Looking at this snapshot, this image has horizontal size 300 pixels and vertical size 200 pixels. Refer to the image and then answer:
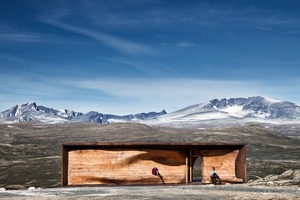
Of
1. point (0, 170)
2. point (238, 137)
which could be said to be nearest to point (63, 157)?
point (0, 170)

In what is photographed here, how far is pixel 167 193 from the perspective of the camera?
19.3m

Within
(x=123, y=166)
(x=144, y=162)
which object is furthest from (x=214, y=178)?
(x=123, y=166)

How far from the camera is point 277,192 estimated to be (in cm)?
1970

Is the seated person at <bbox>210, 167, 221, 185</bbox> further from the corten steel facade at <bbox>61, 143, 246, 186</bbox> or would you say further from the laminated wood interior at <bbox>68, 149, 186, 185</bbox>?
the laminated wood interior at <bbox>68, 149, 186, 185</bbox>

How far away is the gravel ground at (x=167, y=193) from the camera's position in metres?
18.2

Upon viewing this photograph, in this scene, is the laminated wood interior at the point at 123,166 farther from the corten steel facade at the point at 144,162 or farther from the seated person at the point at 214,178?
the seated person at the point at 214,178

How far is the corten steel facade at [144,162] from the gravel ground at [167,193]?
3.05 feet

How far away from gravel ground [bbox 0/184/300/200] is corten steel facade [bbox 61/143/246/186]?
36.6 inches

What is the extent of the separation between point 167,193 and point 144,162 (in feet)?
12.4

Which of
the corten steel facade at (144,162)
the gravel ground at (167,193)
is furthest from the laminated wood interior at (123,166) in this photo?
the gravel ground at (167,193)

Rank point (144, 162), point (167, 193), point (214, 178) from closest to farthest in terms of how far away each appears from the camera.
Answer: point (167, 193) → point (144, 162) → point (214, 178)

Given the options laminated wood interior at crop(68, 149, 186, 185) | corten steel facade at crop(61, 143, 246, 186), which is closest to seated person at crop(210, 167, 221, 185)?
corten steel facade at crop(61, 143, 246, 186)

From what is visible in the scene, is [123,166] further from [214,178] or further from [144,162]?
[214,178]

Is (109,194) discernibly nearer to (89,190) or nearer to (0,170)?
(89,190)
